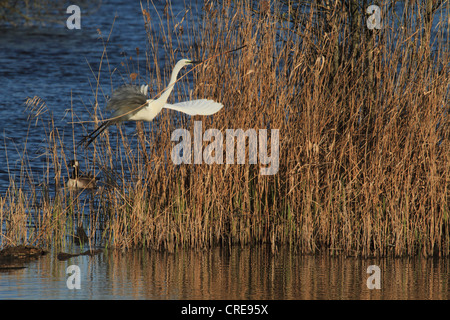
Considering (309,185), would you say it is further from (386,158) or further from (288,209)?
(386,158)

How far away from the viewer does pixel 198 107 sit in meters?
5.46

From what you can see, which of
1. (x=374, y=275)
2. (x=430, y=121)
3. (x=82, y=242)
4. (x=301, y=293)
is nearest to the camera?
(x=301, y=293)

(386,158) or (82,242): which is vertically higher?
(386,158)

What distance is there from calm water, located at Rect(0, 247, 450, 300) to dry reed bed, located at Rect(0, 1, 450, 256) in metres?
0.21

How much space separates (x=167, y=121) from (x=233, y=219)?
1.11 m

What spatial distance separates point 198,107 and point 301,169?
2225mm

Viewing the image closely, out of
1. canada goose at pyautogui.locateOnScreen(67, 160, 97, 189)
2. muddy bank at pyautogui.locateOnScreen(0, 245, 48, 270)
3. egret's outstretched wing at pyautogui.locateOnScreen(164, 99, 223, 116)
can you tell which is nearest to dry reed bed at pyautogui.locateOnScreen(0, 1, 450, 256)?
muddy bank at pyautogui.locateOnScreen(0, 245, 48, 270)

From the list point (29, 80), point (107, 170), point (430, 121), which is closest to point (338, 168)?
point (430, 121)

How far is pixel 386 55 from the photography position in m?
7.61

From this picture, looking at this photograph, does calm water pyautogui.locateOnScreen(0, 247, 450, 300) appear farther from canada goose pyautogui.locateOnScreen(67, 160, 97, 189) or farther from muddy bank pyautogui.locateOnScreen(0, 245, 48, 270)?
canada goose pyautogui.locateOnScreen(67, 160, 97, 189)

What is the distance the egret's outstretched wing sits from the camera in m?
5.34

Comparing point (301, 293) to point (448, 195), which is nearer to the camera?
point (301, 293)

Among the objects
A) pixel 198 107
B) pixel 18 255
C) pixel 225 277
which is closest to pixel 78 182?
pixel 18 255

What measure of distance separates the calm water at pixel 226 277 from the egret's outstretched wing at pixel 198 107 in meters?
1.54
